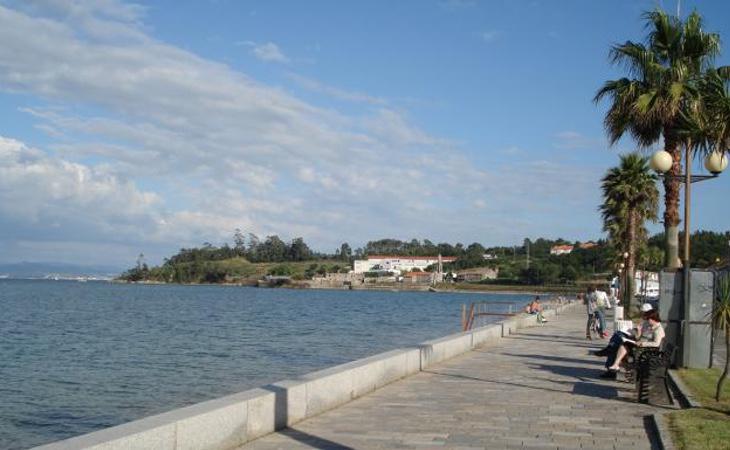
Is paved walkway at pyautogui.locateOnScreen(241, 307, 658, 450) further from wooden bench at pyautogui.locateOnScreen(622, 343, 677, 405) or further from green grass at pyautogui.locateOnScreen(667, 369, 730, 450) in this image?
green grass at pyautogui.locateOnScreen(667, 369, 730, 450)

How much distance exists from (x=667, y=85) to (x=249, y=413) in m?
14.8

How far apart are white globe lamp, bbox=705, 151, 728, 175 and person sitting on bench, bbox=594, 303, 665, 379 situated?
2.87m

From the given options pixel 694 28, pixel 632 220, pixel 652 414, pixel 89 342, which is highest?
pixel 694 28

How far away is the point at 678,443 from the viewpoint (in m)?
7.69

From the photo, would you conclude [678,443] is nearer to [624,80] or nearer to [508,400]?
[508,400]

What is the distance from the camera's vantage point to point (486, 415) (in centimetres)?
971

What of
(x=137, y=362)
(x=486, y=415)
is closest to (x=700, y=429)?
(x=486, y=415)

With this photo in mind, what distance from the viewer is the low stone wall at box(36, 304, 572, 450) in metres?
6.30

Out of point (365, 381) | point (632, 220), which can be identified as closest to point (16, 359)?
point (365, 381)

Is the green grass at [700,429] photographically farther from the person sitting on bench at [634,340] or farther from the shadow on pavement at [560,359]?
the shadow on pavement at [560,359]

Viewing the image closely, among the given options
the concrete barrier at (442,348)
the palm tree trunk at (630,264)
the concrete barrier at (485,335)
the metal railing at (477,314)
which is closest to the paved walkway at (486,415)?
the concrete barrier at (442,348)

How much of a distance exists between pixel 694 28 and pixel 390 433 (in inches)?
575

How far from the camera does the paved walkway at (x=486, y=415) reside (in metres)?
8.09

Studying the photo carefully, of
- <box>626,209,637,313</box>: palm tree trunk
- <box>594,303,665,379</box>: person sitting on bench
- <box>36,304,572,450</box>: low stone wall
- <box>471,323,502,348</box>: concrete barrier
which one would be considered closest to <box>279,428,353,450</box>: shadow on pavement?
<box>36,304,572,450</box>: low stone wall
